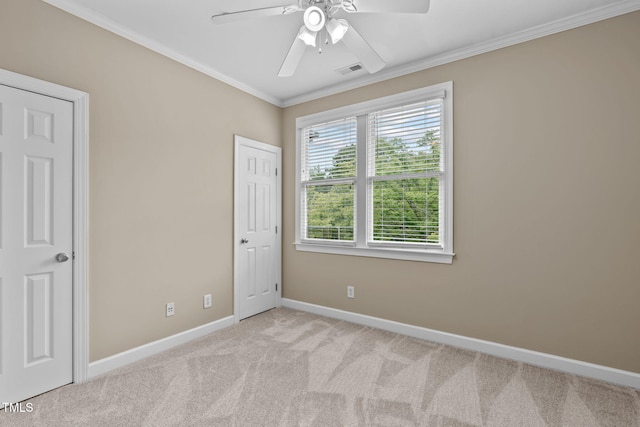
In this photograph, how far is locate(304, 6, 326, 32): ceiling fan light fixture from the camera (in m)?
1.71

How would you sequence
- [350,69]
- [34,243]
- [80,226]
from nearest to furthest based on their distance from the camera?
[34,243], [80,226], [350,69]

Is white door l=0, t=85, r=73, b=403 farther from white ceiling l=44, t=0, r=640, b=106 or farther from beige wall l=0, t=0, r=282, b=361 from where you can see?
white ceiling l=44, t=0, r=640, b=106

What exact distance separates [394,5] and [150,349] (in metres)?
3.07

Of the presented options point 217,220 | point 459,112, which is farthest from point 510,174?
point 217,220

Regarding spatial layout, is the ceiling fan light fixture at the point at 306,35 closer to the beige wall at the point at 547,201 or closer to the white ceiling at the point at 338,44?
the white ceiling at the point at 338,44

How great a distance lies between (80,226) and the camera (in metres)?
2.28

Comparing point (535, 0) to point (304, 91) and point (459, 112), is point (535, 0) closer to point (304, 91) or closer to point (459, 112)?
point (459, 112)

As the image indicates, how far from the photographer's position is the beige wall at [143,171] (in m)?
2.23

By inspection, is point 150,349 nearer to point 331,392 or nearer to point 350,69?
point 331,392

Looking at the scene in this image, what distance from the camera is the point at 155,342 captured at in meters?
2.75

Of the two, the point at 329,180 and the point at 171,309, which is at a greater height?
the point at 329,180

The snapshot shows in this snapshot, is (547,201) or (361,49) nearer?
(361,49)

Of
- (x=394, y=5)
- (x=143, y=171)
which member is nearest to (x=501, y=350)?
(x=394, y=5)

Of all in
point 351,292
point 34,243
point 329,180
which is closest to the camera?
point 34,243
